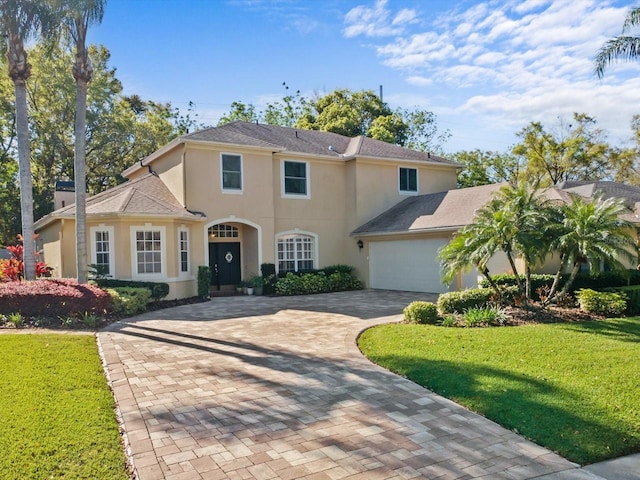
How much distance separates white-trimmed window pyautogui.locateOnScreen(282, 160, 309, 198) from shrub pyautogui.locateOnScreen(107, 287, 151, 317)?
827 centimetres

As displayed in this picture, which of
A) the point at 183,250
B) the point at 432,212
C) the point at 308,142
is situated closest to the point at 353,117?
the point at 308,142

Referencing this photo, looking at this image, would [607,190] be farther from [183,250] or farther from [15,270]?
[15,270]

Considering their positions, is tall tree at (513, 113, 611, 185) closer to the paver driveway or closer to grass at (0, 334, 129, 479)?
the paver driveway

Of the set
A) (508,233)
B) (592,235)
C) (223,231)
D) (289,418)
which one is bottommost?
(289,418)

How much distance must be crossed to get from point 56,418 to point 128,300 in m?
8.31

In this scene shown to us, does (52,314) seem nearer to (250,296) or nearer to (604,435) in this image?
(250,296)

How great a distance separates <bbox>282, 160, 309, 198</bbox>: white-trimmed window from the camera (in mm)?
20484

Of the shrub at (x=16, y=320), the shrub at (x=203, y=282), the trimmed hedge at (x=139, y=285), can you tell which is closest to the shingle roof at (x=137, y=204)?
the shrub at (x=203, y=282)

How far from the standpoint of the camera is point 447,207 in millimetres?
19734

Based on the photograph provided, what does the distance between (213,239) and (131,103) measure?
26.6 m

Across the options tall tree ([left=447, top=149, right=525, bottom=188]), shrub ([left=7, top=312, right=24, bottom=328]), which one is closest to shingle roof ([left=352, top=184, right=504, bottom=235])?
shrub ([left=7, top=312, right=24, bottom=328])

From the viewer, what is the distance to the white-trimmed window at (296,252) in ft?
67.5

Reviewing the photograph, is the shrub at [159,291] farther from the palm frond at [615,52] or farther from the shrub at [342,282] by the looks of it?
the palm frond at [615,52]

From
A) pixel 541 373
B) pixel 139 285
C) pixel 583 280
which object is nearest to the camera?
pixel 541 373
